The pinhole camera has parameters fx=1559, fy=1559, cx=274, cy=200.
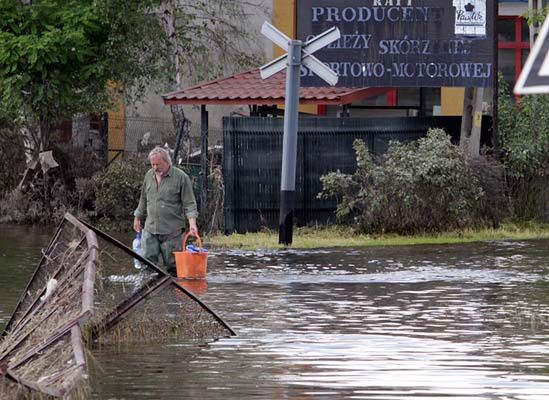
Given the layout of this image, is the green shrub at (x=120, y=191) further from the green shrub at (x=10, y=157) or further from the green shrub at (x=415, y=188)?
the green shrub at (x=415, y=188)

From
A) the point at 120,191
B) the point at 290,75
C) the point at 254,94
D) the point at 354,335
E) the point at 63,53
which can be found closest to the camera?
the point at 354,335

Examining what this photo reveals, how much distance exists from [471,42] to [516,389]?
53.1 ft

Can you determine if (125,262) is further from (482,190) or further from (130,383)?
(482,190)

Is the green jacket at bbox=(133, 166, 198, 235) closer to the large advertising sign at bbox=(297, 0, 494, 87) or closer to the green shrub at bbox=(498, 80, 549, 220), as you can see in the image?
the large advertising sign at bbox=(297, 0, 494, 87)

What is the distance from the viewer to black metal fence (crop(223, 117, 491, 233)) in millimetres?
26594

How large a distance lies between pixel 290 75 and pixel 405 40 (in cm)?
378

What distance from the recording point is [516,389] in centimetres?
1062

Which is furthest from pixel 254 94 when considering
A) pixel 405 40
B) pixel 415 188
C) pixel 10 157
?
pixel 10 157

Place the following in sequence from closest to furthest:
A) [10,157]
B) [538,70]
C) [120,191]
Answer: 1. [538,70]
2. [120,191]
3. [10,157]

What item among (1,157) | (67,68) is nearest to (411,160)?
(67,68)

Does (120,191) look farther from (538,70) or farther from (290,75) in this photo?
(538,70)

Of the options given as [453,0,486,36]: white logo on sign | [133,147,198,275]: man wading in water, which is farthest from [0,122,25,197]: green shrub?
[133,147,198,275]: man wading in water

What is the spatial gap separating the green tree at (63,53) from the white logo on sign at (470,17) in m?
7.32

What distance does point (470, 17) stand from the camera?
26.0 meters
